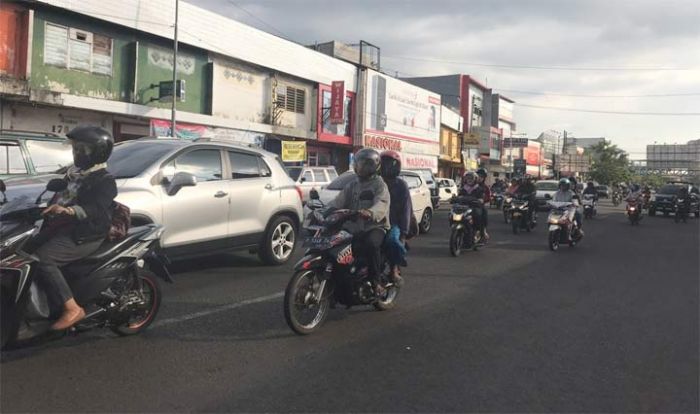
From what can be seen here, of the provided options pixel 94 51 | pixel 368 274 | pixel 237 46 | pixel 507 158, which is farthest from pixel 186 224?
Answer: pixel 507 158

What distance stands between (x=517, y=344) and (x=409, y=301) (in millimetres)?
1791

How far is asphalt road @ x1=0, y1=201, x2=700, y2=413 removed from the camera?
12.1ft

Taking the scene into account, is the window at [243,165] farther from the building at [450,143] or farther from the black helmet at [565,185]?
the building at [450,143]

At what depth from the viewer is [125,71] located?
→ 19.8m

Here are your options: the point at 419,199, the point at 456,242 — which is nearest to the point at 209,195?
the point at 456,242

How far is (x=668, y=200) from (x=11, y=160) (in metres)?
25.8

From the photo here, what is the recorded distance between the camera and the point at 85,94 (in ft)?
60.2

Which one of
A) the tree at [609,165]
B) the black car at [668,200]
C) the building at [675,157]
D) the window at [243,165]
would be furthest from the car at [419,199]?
the tree at [609,165]

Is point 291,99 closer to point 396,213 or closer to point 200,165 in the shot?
point 200,165

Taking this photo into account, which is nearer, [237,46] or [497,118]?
[237,46]

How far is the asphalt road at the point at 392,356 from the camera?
368 cm

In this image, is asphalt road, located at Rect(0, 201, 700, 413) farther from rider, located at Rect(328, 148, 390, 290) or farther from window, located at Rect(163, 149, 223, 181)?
window, located at Rect(163, 149, 223, 181)

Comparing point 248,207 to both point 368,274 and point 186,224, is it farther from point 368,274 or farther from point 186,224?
point 368,274

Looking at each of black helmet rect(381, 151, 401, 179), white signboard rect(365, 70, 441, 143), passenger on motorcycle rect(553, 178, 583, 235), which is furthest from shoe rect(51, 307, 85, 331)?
white signboard rect(365, 70, 441, 143)
